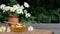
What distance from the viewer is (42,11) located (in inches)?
193

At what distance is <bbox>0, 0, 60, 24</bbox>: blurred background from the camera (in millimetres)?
4453

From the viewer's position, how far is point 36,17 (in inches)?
184

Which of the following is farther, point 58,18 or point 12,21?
point 58,18

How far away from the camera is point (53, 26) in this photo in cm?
421

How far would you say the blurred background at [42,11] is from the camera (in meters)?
4.45

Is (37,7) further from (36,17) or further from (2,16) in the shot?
(2,16)

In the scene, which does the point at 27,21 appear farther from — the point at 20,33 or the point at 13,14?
the point at 20,33

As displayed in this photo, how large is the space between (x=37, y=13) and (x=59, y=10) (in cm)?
44

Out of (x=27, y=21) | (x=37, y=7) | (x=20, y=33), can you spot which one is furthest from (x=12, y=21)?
(x=37, y=7)

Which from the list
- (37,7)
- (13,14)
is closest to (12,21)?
(13,14)

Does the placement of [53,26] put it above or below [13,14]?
below

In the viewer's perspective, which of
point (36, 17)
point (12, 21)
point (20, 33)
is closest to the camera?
Answer: point (20, 33)

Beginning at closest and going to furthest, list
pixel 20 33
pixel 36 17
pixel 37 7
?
1. pixel 20 33
2. pixel 36 17
3. pixel 37 7

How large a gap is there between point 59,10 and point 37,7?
47 cm
